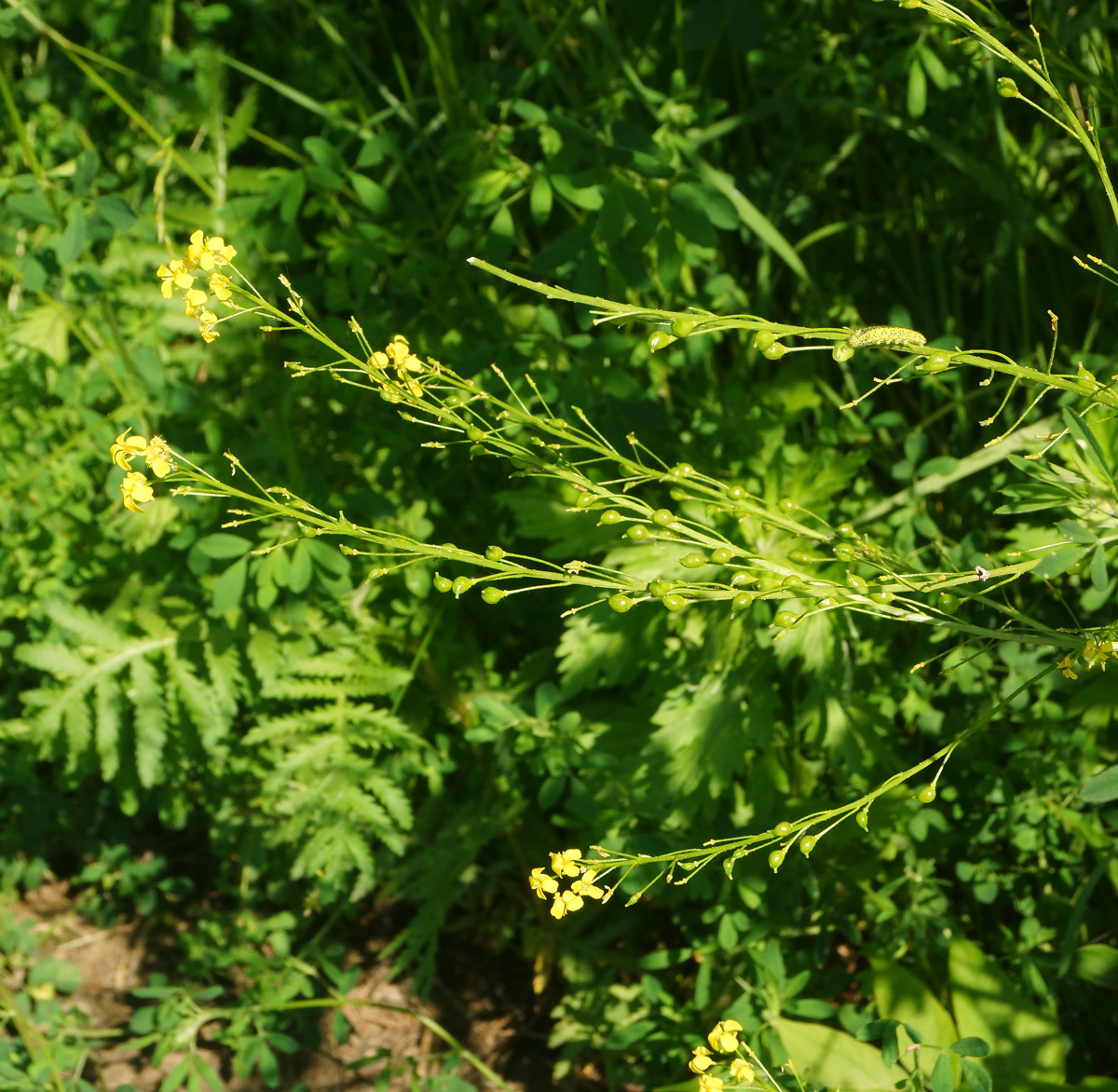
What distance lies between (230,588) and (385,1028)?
4.13 ft

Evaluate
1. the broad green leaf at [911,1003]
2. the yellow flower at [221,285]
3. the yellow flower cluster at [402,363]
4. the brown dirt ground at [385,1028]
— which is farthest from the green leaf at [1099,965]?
the yellow flower at [221,285]

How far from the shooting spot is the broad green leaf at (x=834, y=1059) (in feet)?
5.53

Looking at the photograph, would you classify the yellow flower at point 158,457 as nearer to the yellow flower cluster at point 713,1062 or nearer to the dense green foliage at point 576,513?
the dense green foliage at point 576,513

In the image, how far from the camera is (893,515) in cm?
187

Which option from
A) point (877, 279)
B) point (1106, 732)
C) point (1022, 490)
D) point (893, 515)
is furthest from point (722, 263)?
point (1106, 732)

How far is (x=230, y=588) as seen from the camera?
1785mm

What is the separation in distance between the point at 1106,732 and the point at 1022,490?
0.75 m

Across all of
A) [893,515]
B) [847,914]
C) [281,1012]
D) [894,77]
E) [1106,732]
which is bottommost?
[281,1012]

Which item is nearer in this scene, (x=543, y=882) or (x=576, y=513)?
(x=543, y=882)

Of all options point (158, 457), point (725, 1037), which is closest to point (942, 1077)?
point (725, 1037)

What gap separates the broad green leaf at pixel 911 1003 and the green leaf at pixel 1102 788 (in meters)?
0.67

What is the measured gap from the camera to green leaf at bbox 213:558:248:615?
1.77m

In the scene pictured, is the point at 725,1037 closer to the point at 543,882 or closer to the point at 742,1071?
the point at 742,1071

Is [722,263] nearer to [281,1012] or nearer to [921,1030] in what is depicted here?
[921,1030]
